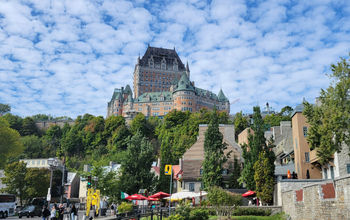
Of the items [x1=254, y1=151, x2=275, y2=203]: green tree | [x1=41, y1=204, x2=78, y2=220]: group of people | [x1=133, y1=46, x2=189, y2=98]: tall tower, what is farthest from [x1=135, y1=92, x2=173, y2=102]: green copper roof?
[x1=41, y1=204, x2=78, y2=220]: group of people

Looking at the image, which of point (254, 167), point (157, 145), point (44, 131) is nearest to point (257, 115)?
point (254, 167)

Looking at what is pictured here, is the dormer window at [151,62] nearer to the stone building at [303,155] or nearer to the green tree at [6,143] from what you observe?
the green tree at [6,143]

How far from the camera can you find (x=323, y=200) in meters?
16.7

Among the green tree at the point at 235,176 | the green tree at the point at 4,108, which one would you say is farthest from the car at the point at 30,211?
the green tree at the point at 4,108

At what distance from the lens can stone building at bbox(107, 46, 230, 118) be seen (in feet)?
470

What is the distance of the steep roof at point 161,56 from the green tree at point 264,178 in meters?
145

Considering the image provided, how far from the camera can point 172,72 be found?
175250 mm

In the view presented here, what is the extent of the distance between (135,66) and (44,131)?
63.2m

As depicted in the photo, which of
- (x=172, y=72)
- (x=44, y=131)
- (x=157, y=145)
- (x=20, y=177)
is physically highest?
(x=172, y=72)

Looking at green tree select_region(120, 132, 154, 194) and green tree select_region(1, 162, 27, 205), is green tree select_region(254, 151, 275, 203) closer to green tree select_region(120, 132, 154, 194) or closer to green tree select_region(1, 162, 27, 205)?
green tree select_region(120, 132, 154, 194)

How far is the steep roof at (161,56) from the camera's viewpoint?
176250 millimetres

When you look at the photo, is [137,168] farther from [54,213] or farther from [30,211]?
[54,213]

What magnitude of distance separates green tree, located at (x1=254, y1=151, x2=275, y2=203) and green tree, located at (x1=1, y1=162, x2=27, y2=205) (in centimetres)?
4036

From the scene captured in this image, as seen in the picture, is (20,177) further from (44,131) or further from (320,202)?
(44,131)
